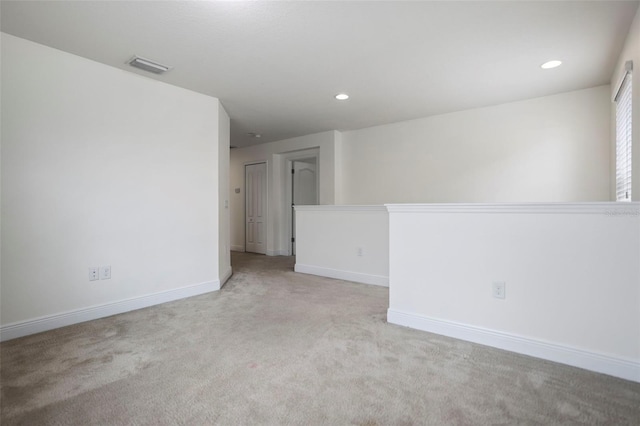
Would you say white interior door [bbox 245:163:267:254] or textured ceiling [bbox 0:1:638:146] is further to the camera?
white interior door [bbox 245:163:267:254]

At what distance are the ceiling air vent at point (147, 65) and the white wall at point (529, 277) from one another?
8.22ft

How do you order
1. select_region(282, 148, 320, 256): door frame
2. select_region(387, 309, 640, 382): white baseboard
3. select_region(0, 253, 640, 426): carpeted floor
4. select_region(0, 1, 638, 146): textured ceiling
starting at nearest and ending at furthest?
select_region(0, 253, 640, 426): carpeted floor, select_region(387, 309, 640, 382): white baseboard, select_region(0, 1, 638, 146): textured ceiling, select_region(282, 148, 320, 256): door frame

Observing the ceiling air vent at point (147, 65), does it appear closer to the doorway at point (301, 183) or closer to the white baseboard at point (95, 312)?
the white baseboard at point (95, 312)

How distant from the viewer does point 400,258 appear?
2.61 meters

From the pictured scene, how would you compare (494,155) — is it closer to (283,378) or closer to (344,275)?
(344,275)

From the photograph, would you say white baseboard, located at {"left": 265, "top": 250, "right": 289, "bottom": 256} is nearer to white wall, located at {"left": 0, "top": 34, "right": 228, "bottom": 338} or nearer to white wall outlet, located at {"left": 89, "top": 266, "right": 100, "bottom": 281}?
white wall, located at {"left": 0, "top": 34, "right": 228, "bottom": 338}

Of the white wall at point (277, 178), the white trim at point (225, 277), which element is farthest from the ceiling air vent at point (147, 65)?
the white wall at point (277, 178)

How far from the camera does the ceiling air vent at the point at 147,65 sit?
2.79 m

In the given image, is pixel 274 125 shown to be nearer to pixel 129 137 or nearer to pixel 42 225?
pixel 129 137

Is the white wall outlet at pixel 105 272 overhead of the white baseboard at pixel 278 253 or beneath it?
overhead

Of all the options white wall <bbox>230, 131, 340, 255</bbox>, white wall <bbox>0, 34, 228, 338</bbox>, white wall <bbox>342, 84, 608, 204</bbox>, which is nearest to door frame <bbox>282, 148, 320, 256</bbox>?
white wall <bbox>230, 131, 340, 255</bbox>

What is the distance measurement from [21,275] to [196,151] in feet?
6.26

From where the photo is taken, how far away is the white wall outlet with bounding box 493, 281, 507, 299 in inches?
85.1

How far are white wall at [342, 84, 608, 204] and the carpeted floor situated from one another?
2589 mm
